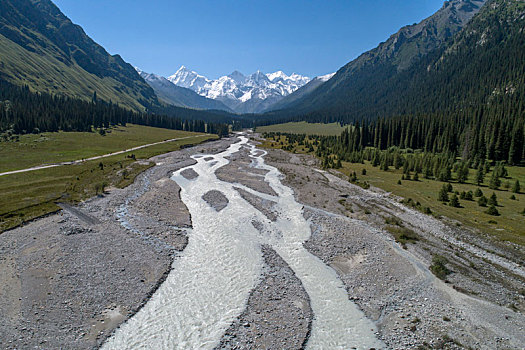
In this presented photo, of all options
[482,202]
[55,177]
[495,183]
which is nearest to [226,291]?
[482,202]

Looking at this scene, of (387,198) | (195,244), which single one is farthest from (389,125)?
(195,244)

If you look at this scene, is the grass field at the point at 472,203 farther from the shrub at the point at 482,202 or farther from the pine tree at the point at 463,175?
the pine tree at the point at 463,175

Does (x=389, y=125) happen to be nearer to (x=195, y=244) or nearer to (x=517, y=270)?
(x=517, y=270)

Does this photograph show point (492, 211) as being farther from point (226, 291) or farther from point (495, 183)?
point (226, 291)

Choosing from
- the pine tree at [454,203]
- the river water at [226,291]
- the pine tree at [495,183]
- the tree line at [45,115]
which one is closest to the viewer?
the river water at [226,291]

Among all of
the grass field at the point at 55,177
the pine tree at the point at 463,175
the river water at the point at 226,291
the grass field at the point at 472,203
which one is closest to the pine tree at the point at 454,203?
the grass field at the point at 472,203

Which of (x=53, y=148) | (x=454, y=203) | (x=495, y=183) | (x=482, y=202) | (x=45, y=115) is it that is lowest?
(x=53, y=148)

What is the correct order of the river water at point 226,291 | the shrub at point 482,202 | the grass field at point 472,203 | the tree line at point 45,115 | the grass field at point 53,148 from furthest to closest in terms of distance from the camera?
the tree line at point 45,115
the grass field at point 53,148
the shrub at point 482,202
the grass field at point 472,203
the river water at point 226,291
